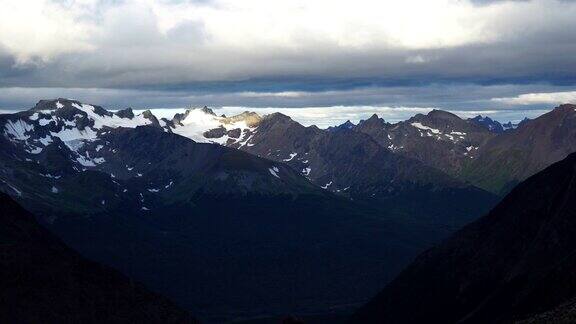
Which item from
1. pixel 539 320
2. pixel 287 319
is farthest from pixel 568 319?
pixel 287 319

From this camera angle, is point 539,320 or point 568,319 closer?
point 568,319

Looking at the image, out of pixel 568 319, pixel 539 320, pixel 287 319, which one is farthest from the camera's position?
pixel 287 319

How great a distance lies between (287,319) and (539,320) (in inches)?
1835

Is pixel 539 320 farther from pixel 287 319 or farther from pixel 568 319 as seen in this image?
pixel 287 319

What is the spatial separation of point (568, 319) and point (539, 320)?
18.9 metres

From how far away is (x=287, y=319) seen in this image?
584ft

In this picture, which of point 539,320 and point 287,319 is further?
point 287,319

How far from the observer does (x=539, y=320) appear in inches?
6560

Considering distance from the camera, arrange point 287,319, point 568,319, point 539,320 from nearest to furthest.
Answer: point 568,319
point 539,320
point 287,319

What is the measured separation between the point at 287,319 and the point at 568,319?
54.1 m
